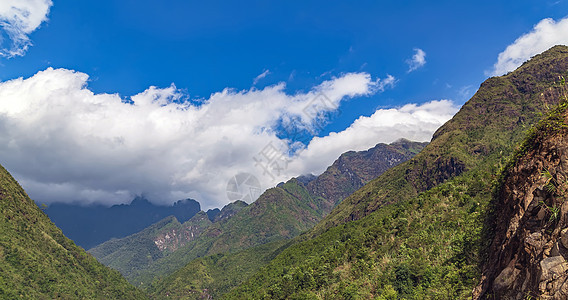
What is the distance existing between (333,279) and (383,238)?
1191 cm

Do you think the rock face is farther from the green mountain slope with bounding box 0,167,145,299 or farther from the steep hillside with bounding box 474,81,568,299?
the green mountain slope with bounding box 0,167,145,299

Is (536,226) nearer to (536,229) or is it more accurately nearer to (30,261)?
(536,229)

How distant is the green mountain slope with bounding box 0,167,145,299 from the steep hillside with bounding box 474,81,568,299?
181m

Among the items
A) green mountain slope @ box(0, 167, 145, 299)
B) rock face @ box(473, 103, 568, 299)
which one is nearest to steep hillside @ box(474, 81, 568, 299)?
rock face @ box(473, 103, 568, 299)

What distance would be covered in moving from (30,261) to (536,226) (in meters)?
215

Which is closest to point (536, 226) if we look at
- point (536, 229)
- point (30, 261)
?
point (536, 229)

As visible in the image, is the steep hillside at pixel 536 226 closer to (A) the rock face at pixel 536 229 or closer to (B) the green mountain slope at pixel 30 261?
(A) the rock face at pixel 536 229

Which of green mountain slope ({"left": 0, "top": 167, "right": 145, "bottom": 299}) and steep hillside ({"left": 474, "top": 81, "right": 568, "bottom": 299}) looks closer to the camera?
steep hillside ({"left": 474, "top": 81, "right": 568, "bottom": 299})

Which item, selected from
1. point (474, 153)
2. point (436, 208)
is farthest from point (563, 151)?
point (474, 153)

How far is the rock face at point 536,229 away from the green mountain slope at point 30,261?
182 m

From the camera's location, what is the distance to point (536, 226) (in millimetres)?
12477

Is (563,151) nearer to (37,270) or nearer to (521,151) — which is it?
(521,151)

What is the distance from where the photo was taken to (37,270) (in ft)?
516

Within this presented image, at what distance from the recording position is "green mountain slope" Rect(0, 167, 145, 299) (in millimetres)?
143375
